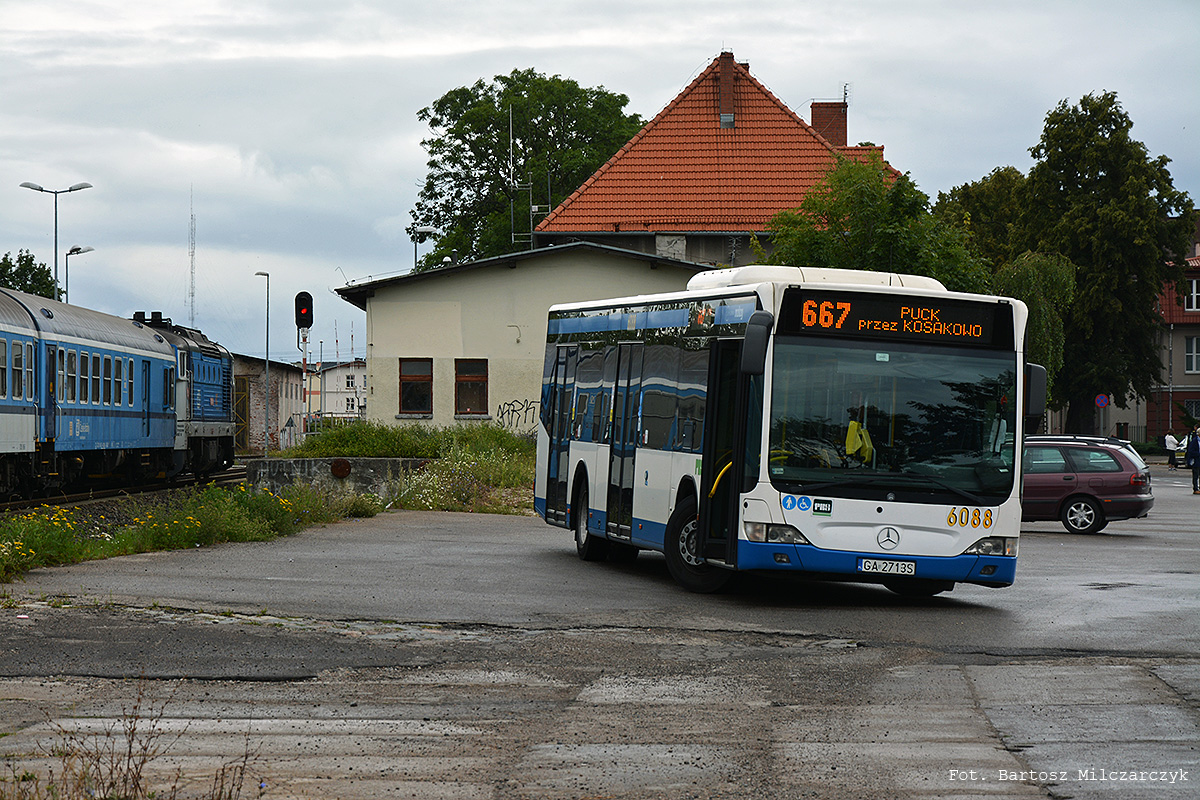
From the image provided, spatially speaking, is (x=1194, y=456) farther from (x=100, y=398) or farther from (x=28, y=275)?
(x=28, y=275)

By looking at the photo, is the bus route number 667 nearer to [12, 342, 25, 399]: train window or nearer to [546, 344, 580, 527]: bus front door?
[546, 344, 580, 527]: bus front door

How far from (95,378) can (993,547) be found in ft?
74.3

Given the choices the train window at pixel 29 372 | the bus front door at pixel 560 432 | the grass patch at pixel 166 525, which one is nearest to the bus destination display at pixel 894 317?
the bus front door at pixel 560 432

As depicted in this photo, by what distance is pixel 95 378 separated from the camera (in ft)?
102

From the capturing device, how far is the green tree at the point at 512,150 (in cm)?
6550

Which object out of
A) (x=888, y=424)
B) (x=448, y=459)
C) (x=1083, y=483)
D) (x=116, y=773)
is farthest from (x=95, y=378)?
(x=116, y=773)

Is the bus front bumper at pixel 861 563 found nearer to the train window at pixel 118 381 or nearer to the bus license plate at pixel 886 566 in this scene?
the bus license plate at pixel 886 566

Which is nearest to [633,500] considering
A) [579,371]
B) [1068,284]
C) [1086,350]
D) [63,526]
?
[579,371]

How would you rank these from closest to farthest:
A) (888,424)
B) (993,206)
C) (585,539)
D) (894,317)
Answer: (888,424), (894,317), (585,539), (993,206)

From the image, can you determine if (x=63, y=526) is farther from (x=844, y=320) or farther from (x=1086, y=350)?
(x=1086, y=350)

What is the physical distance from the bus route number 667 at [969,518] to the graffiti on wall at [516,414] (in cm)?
2936

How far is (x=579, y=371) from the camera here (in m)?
18.1

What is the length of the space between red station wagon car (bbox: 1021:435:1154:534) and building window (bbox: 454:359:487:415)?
61.5 ft

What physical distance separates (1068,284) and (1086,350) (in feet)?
48.2
